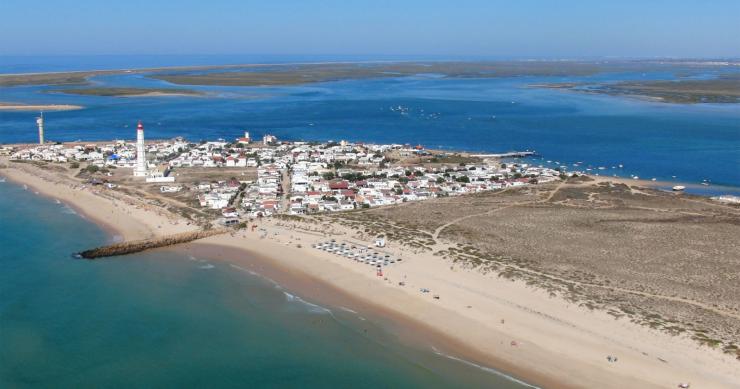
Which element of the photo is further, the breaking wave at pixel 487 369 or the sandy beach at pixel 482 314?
the sandy beach at pixel 482 314

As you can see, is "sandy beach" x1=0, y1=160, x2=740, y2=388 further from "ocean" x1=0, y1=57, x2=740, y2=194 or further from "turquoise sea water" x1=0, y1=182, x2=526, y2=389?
"ocean" x1=0, y1=57, x2=740, y2=194

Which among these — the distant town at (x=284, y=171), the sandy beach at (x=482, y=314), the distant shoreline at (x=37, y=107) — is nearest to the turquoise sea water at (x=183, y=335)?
the sandy beach at (x=482, y=314)

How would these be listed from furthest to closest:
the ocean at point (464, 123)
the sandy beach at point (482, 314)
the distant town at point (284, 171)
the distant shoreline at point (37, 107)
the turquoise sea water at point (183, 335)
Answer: the distant shoreline at point (37, 107), the ocean at point (464, 123), the distant town at point (284, 171), the turquoise sea water at point (183, 335), the sandy beach at point (482, 314)

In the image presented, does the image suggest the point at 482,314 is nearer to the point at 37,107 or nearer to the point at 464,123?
the point at 464,123

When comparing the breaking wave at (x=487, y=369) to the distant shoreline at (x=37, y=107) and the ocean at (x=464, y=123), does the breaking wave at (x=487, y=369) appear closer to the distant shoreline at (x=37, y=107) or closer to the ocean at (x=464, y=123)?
the ocean at (x=464, y=123)

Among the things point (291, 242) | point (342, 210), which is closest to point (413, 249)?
point (291, 242)

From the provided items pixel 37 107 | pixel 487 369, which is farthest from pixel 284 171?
pixel 37 107

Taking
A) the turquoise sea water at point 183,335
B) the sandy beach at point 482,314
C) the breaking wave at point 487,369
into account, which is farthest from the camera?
the turquoise sea water at point 183,335
